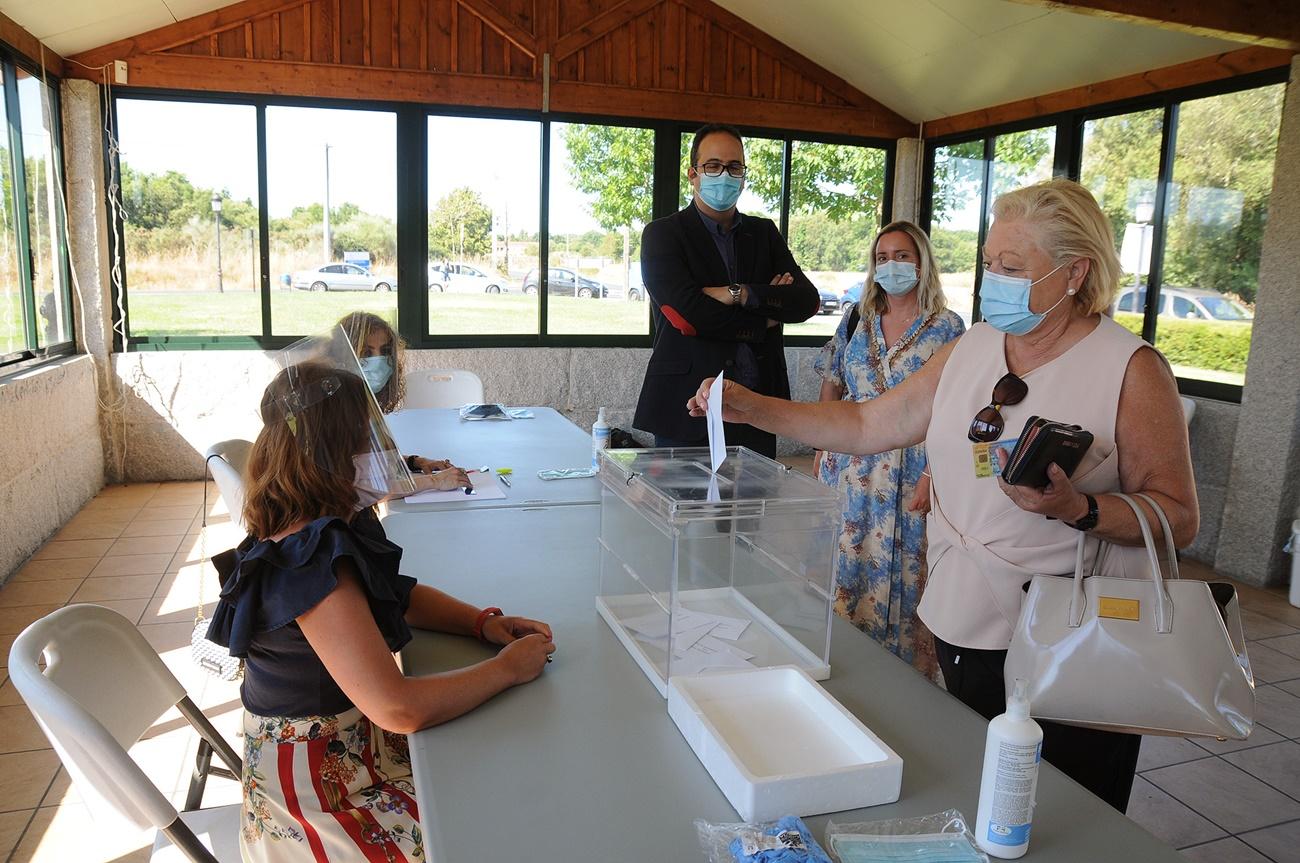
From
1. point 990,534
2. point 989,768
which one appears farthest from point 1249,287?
point 989,768

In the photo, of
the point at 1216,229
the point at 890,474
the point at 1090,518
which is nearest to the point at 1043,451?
the point at 1090,518

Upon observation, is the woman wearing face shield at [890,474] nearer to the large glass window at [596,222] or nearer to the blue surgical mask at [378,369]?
the blue surgical mask at [378,369]

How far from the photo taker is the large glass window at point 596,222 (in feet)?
19.9

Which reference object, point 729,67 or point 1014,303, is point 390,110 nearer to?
point 729,67

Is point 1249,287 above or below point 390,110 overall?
below

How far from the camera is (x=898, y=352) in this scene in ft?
8.66

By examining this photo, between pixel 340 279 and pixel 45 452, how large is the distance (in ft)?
6.53

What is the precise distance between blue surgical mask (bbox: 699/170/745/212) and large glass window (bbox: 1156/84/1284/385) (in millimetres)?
3069

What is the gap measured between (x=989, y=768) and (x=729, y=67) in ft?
19.6

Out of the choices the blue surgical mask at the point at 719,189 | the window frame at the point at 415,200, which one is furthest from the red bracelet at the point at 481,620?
the window frame at the point at 415,200

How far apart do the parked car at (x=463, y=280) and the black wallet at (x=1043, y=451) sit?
5.11 meters

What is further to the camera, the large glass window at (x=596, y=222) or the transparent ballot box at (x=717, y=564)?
the large glass window at (x=596, y=222)

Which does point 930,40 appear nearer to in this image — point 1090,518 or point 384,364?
point 384,364

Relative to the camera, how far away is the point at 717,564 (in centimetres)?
161
